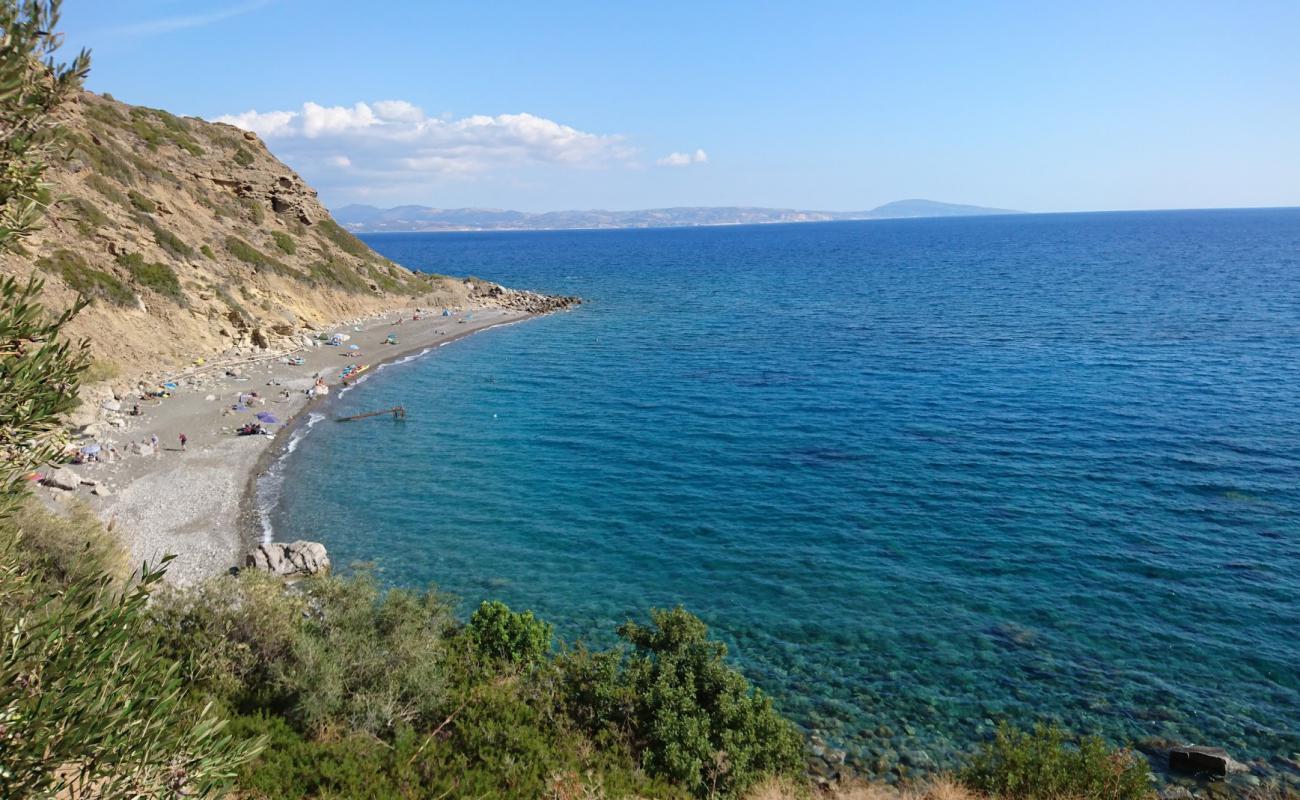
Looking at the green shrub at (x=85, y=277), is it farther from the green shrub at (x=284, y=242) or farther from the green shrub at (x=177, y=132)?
the green shrub at (x=177, y=132)

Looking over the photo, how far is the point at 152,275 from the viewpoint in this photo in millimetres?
58844

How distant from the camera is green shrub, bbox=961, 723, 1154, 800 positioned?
55.1 feet

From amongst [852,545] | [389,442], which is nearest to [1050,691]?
[852,545]

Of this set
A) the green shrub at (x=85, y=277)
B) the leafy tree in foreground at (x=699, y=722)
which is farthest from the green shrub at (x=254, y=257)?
the leafy tree in foreground at (x=699, y=722)

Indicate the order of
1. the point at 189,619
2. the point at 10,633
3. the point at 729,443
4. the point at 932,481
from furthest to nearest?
the point at 729,443 < the point at 932,481 < the point at 189,619 < the point at 10,633

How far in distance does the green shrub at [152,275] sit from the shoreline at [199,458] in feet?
23.4

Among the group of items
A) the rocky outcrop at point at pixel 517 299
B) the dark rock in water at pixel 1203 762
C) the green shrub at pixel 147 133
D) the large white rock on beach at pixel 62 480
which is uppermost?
the green shrub at pixel 147 133

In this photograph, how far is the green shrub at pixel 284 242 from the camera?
81731 millimetres

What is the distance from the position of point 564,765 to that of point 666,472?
2527 cm

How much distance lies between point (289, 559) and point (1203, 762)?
101 ft

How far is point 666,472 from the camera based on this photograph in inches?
1598

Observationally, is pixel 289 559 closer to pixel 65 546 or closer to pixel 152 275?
pixel 65 546

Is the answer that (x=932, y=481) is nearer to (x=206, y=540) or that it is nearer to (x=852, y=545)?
(x=852, y=545)

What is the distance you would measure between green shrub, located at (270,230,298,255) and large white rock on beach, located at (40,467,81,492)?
52.2 metres
